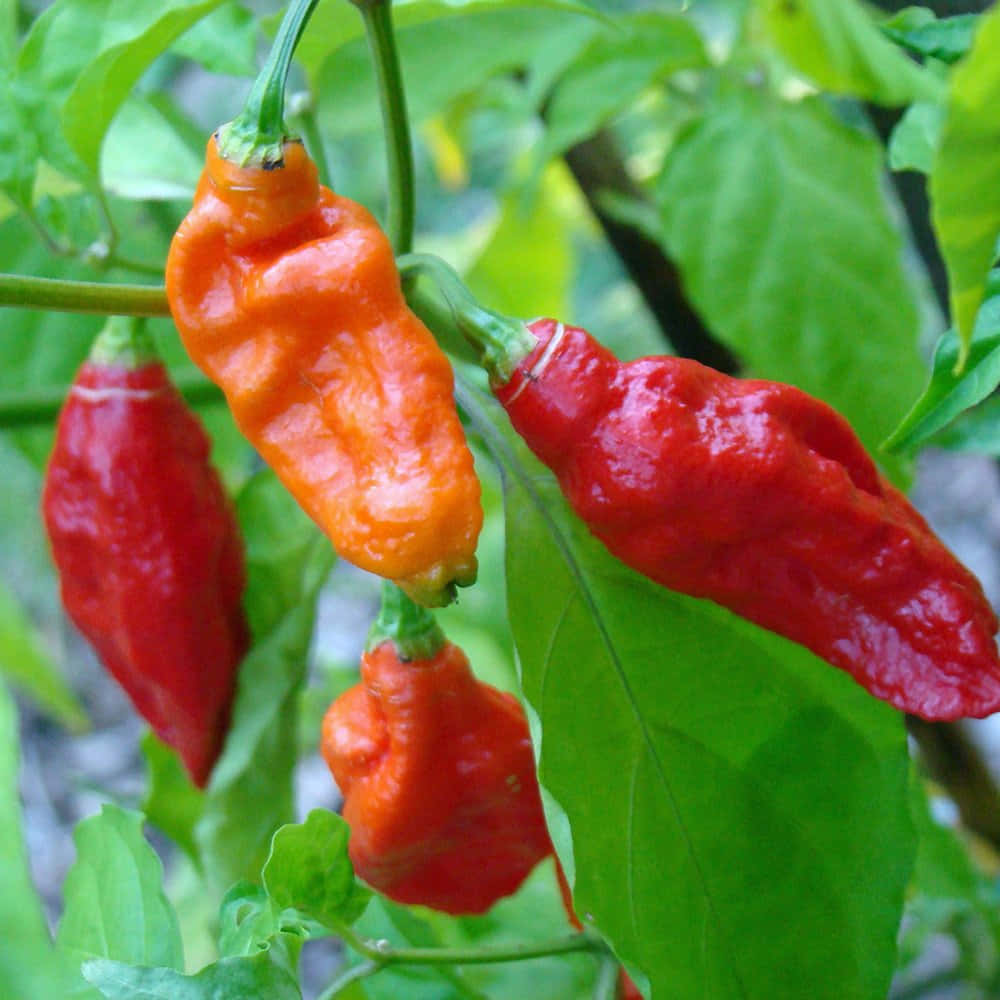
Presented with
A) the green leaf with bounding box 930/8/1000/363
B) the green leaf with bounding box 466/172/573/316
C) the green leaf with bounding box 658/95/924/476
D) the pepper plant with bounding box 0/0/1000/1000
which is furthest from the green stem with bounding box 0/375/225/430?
the green leaf with bounding box 930/8/1000/363

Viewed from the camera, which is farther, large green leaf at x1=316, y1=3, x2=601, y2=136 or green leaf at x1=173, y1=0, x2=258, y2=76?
large green leaf at x1=316, y1=3, x2=601, y2=136

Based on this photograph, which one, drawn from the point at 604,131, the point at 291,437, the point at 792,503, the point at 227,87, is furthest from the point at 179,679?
the point at 227,87

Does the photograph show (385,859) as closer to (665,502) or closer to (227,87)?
(665,502)

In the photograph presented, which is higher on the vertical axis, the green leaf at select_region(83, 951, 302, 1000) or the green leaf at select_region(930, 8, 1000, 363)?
the green leaf at select_region(930, 8, 1000, 363)

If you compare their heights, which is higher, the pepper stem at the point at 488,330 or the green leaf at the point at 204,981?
the pepper stem at the point at 488,330

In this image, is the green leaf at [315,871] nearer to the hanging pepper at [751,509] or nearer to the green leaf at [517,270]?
the hanging pepper at [751,509]

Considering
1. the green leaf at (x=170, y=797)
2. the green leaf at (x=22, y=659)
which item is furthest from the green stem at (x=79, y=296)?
the green leaf at (x=22, y=659)

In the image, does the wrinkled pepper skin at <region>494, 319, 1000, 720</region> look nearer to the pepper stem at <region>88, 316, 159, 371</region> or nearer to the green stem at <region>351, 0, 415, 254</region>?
the green stem at <region>351, 0, 415, 254</region>
